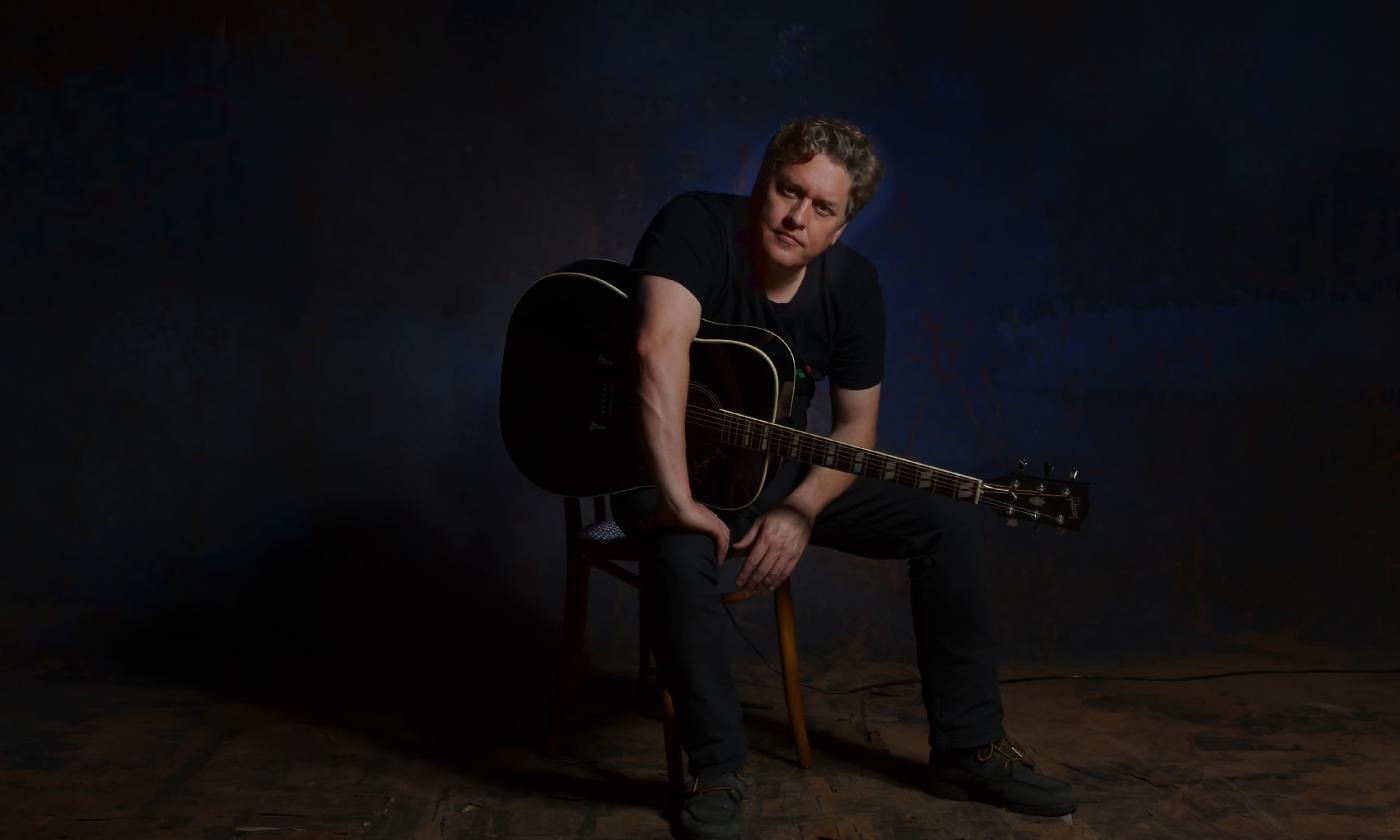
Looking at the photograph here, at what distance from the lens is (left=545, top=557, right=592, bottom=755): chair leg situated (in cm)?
301

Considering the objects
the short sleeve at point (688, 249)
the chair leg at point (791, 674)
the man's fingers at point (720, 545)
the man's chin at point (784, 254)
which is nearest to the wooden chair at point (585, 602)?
the chair leg at point (791, 674)

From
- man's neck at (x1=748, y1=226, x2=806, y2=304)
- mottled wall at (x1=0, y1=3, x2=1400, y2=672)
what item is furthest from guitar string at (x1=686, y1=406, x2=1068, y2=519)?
mottled wall at (x1=0, y1=3, x2=1400, y2=672)

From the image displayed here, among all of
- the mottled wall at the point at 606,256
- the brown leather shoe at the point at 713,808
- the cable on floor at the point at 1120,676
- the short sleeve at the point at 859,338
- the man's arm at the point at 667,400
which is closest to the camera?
the brown leather shoe at the point at 713,808

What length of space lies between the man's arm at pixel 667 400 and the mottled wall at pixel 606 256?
4.49 feet

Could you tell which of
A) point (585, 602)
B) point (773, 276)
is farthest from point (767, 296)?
point (585, 602)

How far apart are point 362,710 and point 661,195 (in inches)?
67.3

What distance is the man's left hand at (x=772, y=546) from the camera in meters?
2.70

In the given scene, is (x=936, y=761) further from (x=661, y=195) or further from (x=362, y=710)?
(x=661, y=195)

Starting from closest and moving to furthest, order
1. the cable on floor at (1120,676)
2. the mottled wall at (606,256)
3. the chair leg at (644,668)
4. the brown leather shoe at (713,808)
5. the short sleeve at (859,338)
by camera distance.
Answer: the brown leather shoe at (713,808) → the short sleeve at (859,338) → the chair leg at (644,668) → the cable on floor at (1120,676) → the mottled wall at (606,256)

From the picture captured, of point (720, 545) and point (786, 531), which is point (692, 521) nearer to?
point (720, 545)

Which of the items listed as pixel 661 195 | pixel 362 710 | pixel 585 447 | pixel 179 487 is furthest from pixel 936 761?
pixel 179 487

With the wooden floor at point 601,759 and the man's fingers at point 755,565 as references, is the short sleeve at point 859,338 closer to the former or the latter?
the man's fingers at point 755,565

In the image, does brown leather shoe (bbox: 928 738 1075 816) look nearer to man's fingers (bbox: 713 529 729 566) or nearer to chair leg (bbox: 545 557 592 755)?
man's fingers (bbox: 713 529 729 566)

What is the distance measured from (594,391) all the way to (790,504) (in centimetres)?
49
